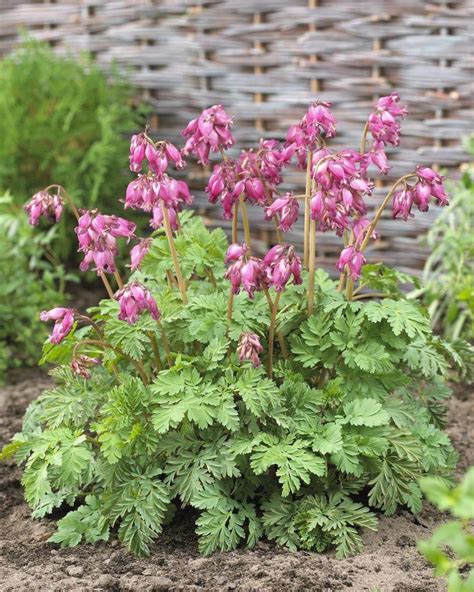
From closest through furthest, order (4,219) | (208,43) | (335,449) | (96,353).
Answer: (335,449), (96,353), (4,219), (208,43)

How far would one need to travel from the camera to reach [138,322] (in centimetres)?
263

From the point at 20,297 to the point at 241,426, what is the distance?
2.32 metres

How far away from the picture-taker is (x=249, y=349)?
7.87 feet

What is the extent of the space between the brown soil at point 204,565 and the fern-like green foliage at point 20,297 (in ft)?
5.37

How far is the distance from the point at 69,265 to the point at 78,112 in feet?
2.91

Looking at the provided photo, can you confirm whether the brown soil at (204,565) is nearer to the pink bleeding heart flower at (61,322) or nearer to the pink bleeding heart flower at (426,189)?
the pink bleeding heart flower at (61,322)

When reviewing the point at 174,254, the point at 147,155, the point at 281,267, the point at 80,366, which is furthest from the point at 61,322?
the point at 281,267

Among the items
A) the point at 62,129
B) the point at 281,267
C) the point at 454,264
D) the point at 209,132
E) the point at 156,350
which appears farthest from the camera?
the point at 62,129

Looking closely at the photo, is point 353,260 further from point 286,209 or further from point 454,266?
point 454,266

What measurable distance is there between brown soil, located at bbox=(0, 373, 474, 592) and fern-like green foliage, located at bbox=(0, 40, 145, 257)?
8.78ft

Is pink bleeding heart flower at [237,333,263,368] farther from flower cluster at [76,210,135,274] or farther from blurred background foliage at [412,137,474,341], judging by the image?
blurred background foliage at [412,137,474,341]

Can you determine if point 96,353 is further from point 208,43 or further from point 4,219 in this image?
point 208,43

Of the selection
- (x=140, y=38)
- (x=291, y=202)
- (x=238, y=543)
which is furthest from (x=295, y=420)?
(x=140, y=38)

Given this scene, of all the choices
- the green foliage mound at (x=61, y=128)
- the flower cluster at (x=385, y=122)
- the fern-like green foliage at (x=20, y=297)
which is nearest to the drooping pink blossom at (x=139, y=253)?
the flower cluster at (x=385, y=122)
